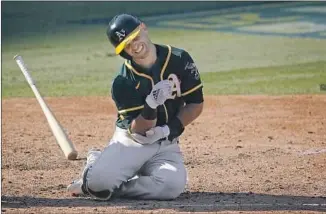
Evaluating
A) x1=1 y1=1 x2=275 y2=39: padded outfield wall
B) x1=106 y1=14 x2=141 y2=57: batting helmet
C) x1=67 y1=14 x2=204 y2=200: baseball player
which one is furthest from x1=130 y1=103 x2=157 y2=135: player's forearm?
x1=1 y1=1 x2=275 y2=39: padded outfield wall

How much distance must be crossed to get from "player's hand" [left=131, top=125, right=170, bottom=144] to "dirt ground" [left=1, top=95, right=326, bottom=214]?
336mm

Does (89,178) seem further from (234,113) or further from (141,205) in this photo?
(234,113)

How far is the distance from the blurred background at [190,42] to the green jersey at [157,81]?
4.37m

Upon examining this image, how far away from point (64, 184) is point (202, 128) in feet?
7.80

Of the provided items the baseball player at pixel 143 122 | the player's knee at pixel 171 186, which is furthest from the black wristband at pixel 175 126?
the player's knee at pixel 171 186

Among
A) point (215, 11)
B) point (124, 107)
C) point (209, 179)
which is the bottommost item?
point (215, 11)

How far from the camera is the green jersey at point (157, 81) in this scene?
5758mm

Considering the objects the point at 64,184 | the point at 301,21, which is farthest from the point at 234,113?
the point at 301,21

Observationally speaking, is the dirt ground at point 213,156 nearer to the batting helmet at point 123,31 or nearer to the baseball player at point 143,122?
the baseball player at point 143,122

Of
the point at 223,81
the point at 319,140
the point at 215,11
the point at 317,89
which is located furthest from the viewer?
the point at 215,11

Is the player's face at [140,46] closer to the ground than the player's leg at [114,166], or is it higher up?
higher up

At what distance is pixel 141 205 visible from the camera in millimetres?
5566

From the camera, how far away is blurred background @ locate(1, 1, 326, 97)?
426 inches

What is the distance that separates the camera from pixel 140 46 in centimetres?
563
